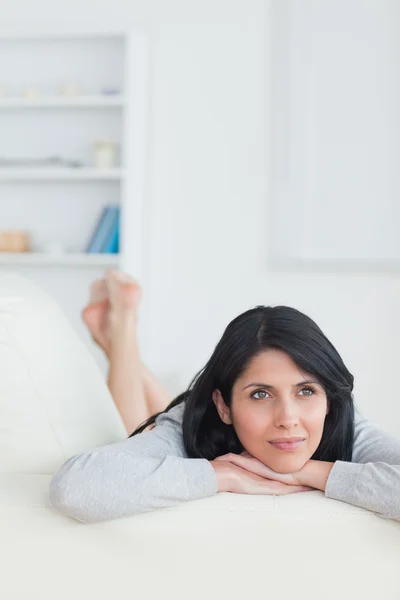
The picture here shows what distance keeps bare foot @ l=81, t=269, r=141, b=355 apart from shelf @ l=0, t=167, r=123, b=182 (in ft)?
3.77

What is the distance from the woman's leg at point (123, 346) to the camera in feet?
7.77

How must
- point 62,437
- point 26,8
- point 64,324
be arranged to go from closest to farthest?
1. point 62,437
2. point 64,324
3. point 26,8

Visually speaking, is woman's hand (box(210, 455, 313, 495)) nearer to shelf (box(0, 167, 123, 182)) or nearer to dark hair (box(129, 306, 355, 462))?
dark hair (box(129, 306, 355, 462))

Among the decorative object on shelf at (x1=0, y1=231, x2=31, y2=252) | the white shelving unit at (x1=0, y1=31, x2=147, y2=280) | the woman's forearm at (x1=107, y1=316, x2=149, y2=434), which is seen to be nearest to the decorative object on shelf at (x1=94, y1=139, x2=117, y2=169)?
the white shelving unit at (x1=0, y1=31, x2=147, y2=280)

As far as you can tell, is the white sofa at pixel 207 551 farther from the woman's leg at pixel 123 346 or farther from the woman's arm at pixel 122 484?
the woman's leg at pixel 123 346

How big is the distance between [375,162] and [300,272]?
0.62 metres

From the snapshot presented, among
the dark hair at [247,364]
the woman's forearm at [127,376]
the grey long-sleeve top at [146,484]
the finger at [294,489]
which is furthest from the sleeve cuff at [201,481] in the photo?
the woman's forearm at [127,376]

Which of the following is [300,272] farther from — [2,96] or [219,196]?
[2,96]

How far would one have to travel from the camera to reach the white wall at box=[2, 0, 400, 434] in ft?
12.8

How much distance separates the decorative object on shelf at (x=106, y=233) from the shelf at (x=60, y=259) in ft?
0.12

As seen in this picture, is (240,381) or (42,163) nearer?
(240,381)

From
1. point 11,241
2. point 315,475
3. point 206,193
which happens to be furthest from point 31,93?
point 315,475

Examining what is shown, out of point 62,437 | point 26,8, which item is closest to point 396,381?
point 26,8

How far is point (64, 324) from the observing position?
1302 millimetres
